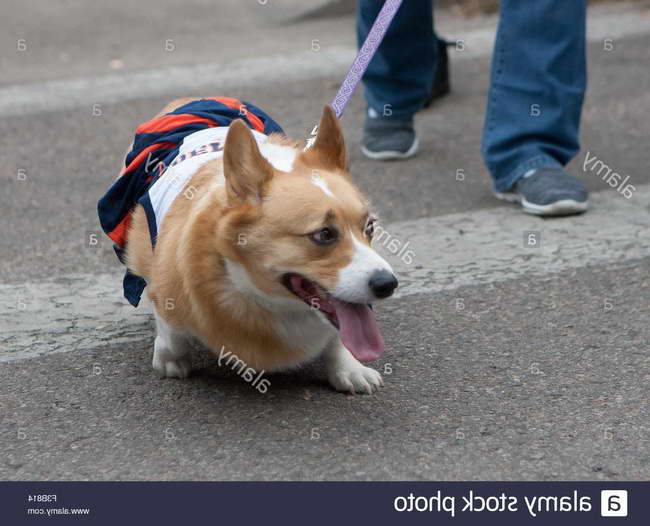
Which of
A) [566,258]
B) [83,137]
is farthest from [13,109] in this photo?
[566,258]

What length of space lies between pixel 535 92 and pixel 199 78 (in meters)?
2.80

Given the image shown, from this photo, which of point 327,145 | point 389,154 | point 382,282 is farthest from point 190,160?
point 389,154

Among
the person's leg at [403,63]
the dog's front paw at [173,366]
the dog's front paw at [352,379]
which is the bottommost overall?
the person's leg at [403,63]

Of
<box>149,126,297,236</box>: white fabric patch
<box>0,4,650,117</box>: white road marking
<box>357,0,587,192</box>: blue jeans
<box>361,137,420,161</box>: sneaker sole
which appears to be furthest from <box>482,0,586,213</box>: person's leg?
<box>0,4,650,117</box>: white road marking

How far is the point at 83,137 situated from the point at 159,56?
5.89 feet

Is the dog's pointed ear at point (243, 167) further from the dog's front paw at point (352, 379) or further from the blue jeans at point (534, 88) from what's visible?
the blue jeans at point (534, 88)

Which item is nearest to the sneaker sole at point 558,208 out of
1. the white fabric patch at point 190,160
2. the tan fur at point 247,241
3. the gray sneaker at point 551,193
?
the gray sneaker at point 551,193

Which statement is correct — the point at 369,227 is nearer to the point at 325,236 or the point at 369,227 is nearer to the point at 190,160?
the point at 325,236

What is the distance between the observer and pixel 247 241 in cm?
262

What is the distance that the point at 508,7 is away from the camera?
4.28 meters

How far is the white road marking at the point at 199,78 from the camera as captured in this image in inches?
245

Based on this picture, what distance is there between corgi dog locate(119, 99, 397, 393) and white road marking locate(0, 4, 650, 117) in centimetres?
343
